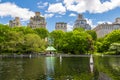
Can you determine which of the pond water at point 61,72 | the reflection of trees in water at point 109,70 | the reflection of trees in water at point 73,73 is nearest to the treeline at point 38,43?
the pond water at point 61,72

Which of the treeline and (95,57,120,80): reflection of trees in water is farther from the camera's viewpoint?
the treeline

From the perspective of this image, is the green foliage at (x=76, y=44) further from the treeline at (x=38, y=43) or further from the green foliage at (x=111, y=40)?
the green foliage at (x=111, y=40)

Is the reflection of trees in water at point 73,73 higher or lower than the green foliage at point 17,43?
lower

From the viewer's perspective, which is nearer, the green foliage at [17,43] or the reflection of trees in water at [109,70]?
the reflection of trees in water at [109,70]

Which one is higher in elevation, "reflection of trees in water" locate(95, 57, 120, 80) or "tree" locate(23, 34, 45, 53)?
"tree" locate(23, 34, 45, 53)

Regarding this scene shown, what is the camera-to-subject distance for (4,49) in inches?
4926

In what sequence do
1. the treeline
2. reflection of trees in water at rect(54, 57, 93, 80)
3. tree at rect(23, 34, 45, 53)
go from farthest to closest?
tree at rect(23, 34, 45, 53) → the treeline → reflection of trees in water at rect(54, 57, 93, 80)

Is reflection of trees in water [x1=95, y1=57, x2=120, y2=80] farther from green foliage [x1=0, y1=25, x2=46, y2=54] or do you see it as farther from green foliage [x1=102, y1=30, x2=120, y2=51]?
green foliage [x1=102, y1=30, x2=120, y2=51]

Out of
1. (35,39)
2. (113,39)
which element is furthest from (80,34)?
(35,39)

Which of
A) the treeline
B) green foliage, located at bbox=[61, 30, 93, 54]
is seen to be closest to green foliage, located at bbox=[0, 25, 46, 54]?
the treeline

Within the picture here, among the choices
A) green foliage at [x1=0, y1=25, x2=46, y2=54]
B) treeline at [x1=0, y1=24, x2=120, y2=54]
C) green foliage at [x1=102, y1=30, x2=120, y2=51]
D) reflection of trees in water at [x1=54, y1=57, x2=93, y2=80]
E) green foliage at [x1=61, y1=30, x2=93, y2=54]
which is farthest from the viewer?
green foliage at [x1=102, y1=30, x2=120, y2=51]

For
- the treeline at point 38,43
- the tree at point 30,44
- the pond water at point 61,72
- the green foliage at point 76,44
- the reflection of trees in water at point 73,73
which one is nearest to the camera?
the pond water at point 61,72

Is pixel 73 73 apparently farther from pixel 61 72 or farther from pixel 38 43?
pixel 38 43

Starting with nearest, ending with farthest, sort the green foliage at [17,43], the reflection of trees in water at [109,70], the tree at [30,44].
A: 1. the reflection of trees in water at [109,70]
2. the green foliage at [17,43]
3. the tree at [30,44]
